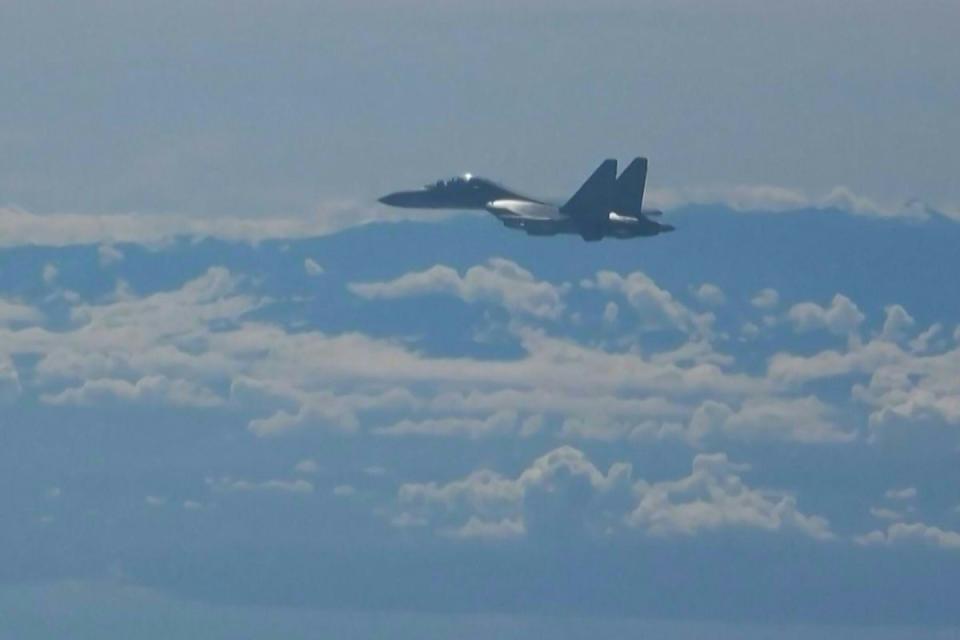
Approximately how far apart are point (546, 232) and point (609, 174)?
26.3 feet

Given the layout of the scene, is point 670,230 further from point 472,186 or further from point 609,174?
point 472,186

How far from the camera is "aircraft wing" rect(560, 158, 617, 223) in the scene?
18575 cm

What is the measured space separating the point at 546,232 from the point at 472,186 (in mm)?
17231

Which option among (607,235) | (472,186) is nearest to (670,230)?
(607,235)

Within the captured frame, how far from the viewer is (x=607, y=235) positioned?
608ft

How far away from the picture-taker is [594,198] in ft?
612

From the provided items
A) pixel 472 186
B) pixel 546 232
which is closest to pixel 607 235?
pixel 546 232

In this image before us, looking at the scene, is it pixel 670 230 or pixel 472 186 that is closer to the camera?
pixel 670 230

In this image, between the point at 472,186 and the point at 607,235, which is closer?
the point at 607,235

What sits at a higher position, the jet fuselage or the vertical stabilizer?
the vertical stabilizer

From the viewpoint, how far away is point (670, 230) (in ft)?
603

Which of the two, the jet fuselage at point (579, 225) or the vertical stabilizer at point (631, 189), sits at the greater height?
the vertical stabilizer at point (631, 189)

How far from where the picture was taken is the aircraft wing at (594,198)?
609ft

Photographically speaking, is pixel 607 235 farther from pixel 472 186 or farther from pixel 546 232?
pixel 472 186
